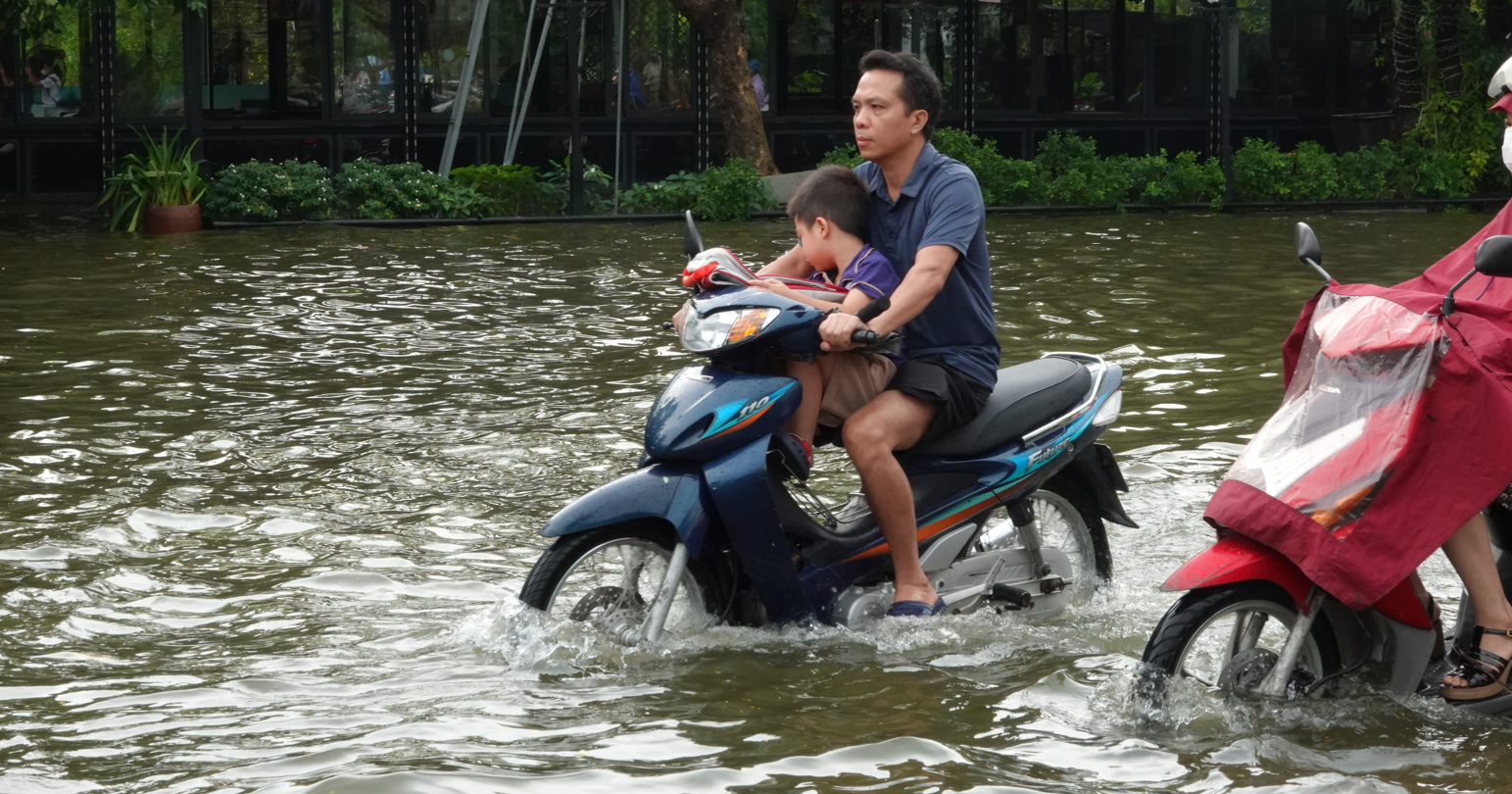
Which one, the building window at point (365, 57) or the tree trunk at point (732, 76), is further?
the building window at point (365, 57)

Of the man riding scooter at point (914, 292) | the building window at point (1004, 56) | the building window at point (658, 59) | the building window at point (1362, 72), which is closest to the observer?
the man riding scooter at point (914, 292)

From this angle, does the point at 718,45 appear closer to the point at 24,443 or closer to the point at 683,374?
the point at 24,443

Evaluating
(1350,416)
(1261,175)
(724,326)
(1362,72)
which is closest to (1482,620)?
(1350,416)

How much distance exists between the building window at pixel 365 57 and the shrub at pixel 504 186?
2.57 m

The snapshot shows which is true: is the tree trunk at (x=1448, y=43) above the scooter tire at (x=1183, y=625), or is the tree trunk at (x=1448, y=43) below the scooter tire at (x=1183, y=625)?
above

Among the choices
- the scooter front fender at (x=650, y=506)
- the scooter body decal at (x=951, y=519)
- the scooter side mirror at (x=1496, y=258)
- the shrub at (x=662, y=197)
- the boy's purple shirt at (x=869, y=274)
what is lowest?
the scooter body decal at (x=951, y=519)

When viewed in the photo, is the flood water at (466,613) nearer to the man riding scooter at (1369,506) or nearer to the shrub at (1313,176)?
the man riding scooter at (1369,506)

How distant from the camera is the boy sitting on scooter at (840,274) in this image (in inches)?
197

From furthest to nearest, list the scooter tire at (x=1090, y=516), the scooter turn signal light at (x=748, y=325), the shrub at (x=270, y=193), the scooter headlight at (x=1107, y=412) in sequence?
the shrub at (x=270, y=193) → the scooter tire at (x=1090, y=516) → the scooter headlight at (x=1107, y=412) → the scooter turn signal light at (x=748, y=325)

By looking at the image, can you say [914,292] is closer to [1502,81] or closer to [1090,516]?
[1090,516]

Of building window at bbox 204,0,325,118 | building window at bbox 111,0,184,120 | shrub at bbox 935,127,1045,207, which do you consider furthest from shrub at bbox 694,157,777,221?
building window at bbox 111,0,184,120

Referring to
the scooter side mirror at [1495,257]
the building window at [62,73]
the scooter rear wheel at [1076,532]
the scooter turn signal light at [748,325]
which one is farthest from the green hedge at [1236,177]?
the scooter side mirror at [1495,257]

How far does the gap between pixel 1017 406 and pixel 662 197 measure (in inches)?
Result: 611

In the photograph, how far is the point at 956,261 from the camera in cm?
521
